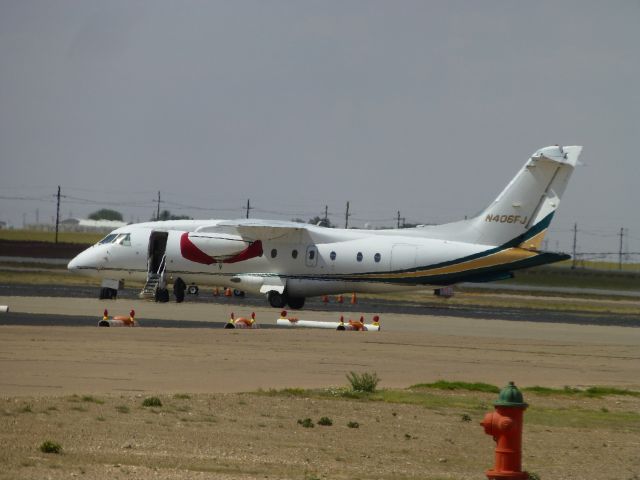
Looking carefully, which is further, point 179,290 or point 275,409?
point 179,290

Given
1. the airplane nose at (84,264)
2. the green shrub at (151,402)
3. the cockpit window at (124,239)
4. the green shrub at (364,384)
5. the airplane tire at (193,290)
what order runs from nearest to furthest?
the green shrub at (151,402), the green shrub at (364,384), the cockpit window at (124,239), the airplane nose at (84,264), the airplane tire at (193,290)

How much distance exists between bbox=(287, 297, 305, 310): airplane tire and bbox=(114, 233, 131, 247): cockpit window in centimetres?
790

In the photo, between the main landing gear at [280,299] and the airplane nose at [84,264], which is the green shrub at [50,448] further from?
the airplane nose at [84,264]

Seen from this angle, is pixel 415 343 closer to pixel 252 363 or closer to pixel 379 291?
pixel 252 363

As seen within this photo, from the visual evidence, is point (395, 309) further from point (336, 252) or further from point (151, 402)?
point (151, 402)

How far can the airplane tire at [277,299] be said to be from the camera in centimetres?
4978

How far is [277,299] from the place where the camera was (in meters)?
49.8

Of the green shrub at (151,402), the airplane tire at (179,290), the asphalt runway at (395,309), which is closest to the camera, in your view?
the green shrub at (151,402)

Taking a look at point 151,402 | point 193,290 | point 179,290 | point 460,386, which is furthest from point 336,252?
point 151,402

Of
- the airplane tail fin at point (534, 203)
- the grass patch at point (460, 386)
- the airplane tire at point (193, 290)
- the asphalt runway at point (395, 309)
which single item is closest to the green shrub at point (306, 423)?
the grass patch at point (460, 386)

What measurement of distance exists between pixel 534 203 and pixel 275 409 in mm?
32626

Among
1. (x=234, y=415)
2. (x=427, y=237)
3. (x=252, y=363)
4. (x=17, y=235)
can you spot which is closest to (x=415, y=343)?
(x=252, y=363)

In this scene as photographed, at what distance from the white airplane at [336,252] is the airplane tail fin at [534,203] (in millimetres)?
41

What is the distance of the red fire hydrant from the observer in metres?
10.5
